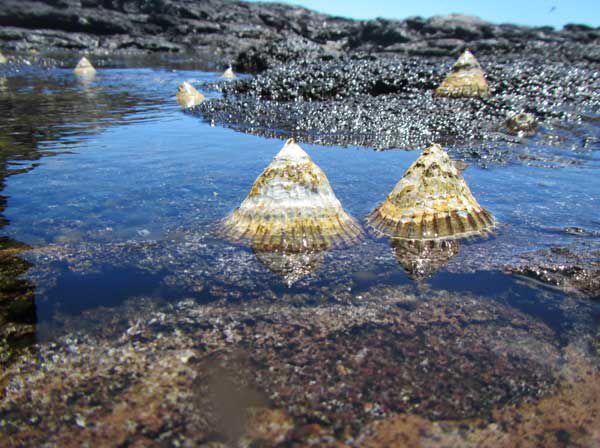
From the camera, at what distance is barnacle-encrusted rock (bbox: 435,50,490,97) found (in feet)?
30.8

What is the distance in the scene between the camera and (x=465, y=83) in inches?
371

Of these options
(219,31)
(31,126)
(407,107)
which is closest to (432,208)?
(407,107)

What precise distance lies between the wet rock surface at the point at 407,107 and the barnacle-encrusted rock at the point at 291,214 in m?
3.14

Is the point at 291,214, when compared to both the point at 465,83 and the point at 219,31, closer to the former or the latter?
the point at 465,83

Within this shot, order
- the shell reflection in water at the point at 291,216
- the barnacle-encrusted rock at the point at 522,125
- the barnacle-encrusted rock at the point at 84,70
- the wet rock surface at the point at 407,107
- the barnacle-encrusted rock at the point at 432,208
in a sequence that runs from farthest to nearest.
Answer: the barnacle-encrusted rock at the point at 84,70
the barnacle-encrusted rock at the point at 522,125
the wet rock surface at the point at 407,107
the barnacle-encrusted rock at the point at 432,208
the shell reflection in water at the point at 291,216

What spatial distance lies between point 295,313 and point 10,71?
19557mm

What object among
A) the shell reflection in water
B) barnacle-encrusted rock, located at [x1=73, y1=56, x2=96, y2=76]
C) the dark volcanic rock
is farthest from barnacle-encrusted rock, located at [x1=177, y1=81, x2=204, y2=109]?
the dark volcanic rock

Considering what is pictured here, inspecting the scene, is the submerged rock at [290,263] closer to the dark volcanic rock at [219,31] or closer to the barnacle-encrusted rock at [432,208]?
the barnacle-encrusted rock at [432,208]

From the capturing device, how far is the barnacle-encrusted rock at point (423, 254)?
9.32ft

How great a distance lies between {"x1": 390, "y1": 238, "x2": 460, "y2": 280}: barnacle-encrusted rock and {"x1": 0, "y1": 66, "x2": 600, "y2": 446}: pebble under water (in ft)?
0.08

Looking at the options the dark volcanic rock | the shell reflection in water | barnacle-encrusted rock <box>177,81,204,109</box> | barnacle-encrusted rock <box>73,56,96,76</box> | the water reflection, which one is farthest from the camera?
the dark volcanic rock

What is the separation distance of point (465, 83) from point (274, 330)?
883 centimetres

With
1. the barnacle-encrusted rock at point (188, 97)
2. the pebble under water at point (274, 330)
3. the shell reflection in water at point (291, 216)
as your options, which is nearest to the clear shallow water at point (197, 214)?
the pebble under water at point (274, 330)

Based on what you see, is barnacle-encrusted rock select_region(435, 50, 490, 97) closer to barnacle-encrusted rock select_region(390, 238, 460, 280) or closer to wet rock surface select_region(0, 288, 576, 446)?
barnacle-encrusted rock select_region(390, 238, 460, 280)
